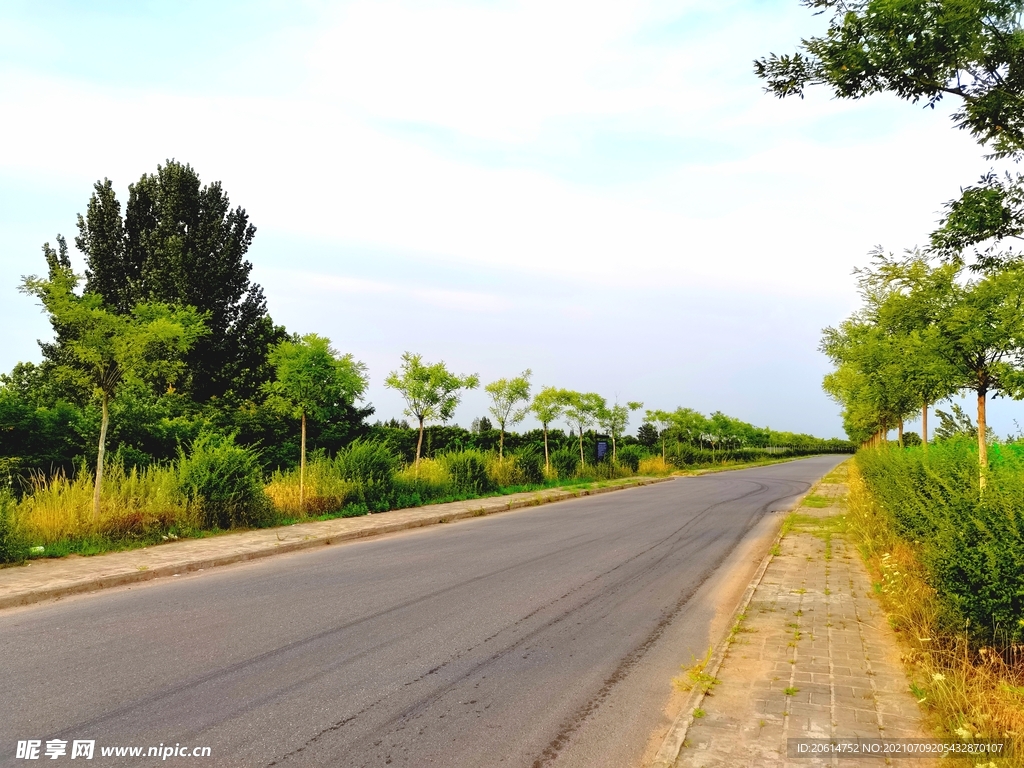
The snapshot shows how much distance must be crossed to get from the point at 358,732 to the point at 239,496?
375 inches

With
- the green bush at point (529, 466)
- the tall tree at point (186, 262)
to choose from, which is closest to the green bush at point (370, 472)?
the green bush at point (529, 466)

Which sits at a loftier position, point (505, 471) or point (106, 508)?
point (106, 508)

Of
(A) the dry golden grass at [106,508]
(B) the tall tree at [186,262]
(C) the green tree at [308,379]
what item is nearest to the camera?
(A) the dry golden grass at [106,508]

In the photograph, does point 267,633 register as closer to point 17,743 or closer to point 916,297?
point 17,743

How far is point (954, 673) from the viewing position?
453 centimetres

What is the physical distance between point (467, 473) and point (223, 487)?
9.56 m

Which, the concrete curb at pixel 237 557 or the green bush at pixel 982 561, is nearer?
the green bush at pixel 982 561

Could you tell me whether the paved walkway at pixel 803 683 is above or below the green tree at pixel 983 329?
below

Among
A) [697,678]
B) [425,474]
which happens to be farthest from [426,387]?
[697,678]

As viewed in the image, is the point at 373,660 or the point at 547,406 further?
the point at 547,406

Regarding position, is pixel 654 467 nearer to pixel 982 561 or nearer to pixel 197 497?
pixel 197 497

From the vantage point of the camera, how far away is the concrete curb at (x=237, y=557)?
24.2ft

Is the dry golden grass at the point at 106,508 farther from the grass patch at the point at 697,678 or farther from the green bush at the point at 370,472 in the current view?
the grass patch at the point at 697,678

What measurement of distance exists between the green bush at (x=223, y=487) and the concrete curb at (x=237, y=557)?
199 centimetres
